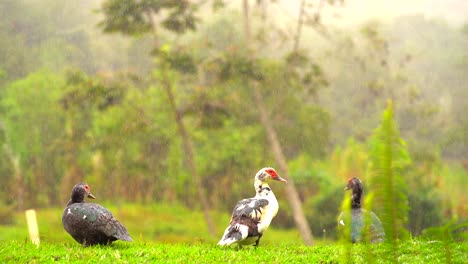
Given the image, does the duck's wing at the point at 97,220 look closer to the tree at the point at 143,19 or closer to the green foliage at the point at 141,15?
the tree at the point at 143,19

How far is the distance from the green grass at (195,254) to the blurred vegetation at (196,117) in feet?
42.6

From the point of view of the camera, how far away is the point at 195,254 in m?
7.60

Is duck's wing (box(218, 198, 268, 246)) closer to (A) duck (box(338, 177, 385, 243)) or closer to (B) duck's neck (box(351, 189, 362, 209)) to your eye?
(A) duck (box(338, 177, 385, 243))

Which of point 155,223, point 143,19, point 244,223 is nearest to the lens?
point 244,223

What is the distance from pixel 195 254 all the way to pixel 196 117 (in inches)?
641

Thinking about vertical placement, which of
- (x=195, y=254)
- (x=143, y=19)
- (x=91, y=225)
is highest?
(x=143, y=19)

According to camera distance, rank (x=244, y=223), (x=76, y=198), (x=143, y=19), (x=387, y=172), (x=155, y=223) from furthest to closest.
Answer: (x=155, y=223), (x=143, y=19), (x=76, y=198), (x=244, y=223), (x=387, y=172)

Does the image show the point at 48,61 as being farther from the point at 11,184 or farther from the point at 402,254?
the point at 402,254

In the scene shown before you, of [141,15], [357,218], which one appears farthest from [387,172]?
[141,15]

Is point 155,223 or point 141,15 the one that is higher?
point 141,15

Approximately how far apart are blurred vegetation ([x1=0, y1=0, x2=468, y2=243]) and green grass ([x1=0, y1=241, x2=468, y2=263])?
13.0 meters

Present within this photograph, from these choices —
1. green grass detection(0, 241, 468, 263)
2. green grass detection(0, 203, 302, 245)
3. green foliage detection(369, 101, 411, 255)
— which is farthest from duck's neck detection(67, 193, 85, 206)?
green grass detection(0, 203, 302, 245)

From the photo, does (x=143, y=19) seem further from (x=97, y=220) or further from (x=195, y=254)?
(x=195, y=254)

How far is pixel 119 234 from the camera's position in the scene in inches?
301
